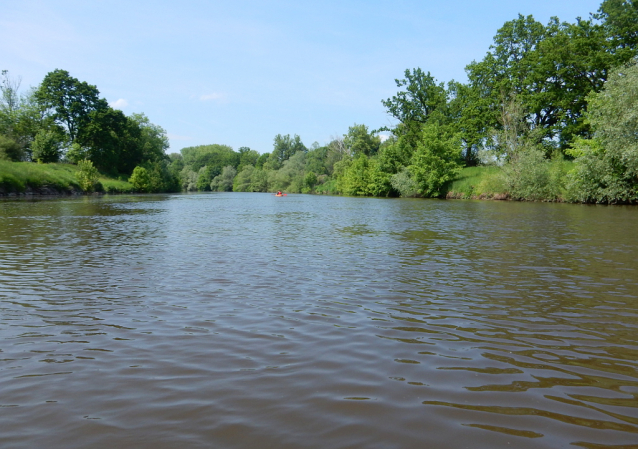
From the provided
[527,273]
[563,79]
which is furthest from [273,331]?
[563,79]

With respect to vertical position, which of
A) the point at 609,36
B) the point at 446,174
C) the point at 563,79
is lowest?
the point at 446,174

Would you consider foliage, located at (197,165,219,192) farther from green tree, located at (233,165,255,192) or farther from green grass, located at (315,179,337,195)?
green grass, located at (315,179,337,195)

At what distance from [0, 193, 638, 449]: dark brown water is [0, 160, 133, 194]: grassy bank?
5602 cm

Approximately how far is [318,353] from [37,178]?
72013mm

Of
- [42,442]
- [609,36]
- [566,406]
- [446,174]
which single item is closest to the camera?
[42,442]

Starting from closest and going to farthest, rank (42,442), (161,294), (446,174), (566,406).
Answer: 1. (42,442)
2. (566,406)
3. (161,294)
4. (446,174)

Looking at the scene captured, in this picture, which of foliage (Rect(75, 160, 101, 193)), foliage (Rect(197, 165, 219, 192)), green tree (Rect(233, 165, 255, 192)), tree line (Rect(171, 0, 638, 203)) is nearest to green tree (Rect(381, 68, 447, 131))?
tree line (Rect(171, 0, 638, 203))

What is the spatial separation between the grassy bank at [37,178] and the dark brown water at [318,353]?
56023 millimetres

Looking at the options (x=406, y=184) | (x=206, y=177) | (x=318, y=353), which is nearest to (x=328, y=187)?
(x=406, y=184)

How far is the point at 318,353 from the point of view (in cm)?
599

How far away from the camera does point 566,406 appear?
4559 mm

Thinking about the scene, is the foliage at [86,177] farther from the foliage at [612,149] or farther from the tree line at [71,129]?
the foliage at [612,149]

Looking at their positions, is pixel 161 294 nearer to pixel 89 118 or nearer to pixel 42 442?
pixel 42 442

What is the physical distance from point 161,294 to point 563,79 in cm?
7068
